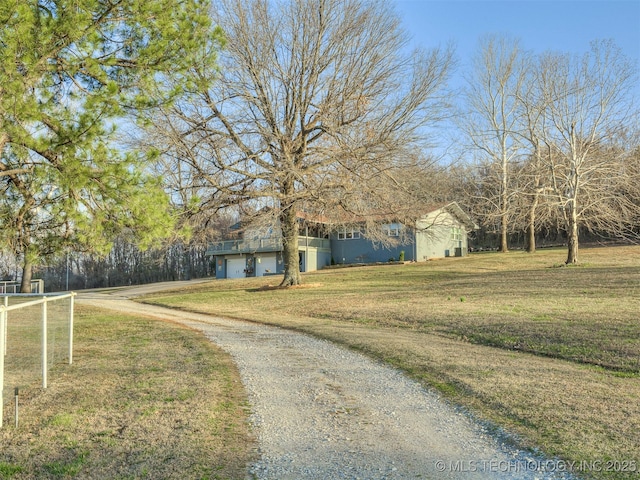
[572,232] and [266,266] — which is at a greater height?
[572,232]

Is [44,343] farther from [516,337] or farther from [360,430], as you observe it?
[516,337]

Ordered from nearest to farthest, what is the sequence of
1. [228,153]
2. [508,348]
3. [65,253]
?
[508,348] → [65,253] → [228,153]

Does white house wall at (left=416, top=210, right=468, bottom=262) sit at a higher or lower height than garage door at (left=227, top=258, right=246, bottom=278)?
higher

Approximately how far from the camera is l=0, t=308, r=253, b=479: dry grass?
425 centimetres

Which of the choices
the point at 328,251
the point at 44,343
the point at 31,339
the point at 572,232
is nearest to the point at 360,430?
the point at 44,343

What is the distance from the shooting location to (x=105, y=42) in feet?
Result: 29.5

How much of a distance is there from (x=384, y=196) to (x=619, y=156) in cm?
1035

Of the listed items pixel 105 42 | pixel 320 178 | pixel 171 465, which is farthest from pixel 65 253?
pixel 320 178

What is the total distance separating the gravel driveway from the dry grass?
0.32 metres

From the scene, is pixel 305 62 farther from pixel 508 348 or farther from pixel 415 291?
pixel 508 348

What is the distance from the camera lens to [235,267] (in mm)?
44875

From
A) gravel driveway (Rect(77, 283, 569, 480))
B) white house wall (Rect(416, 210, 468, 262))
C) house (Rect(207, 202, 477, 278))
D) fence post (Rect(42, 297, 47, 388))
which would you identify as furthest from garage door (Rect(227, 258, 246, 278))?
fence post (Rect(42, 297, 47, 388))

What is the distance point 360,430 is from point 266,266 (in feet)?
126

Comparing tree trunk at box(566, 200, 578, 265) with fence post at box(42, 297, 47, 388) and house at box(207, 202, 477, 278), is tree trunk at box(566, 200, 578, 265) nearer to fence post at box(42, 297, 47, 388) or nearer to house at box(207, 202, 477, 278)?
house at box(207, 202, 477, 278)
